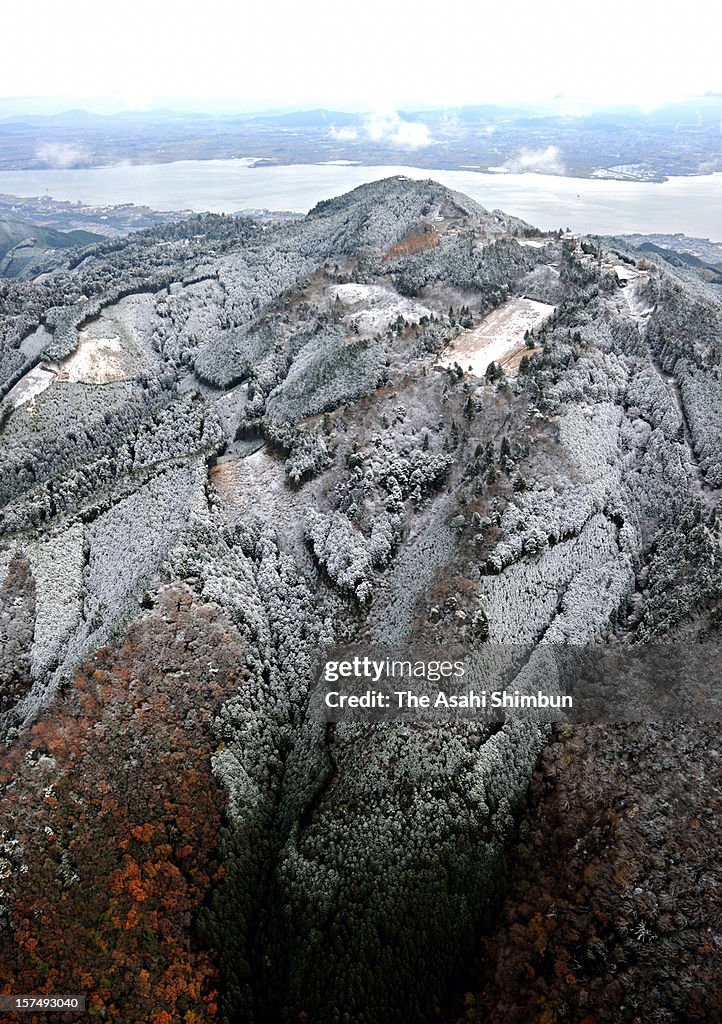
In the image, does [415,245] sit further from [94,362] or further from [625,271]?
[94,362]

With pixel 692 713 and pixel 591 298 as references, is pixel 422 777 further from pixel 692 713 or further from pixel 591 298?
pixel 591 298

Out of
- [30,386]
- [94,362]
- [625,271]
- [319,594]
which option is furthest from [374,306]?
[30,386]

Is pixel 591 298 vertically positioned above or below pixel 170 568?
above

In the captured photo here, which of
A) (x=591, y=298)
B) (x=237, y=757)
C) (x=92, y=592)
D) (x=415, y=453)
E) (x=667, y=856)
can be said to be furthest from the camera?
(x=591, y=298)

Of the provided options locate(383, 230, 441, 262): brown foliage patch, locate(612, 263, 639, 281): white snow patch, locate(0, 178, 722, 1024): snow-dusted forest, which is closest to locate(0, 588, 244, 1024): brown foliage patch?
locate(0, 178, 722, 1024): snow-dusted forest

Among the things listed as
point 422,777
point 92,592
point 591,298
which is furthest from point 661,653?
point 591,298

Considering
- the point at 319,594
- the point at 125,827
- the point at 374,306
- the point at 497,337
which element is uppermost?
the point at 374,306

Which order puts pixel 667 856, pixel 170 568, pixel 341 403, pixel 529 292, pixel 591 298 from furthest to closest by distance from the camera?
1. pixel 529 292
2. pixel 591 298
3. pixel 341 403
4. pixel 170 568
5. pixel 667 856
